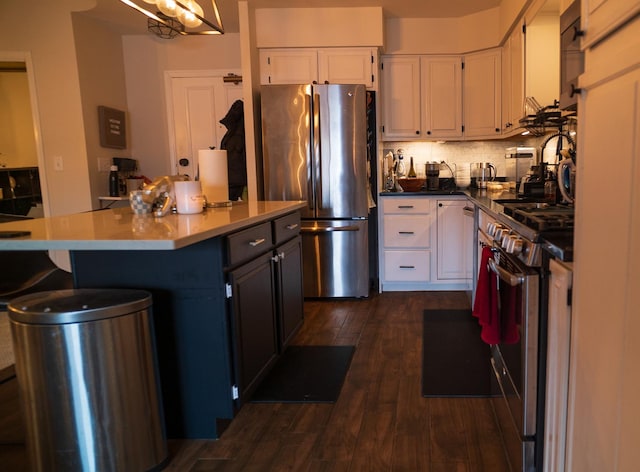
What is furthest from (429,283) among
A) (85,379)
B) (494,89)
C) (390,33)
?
(85,379)

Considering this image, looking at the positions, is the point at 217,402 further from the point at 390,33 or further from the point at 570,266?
the point at 390,33

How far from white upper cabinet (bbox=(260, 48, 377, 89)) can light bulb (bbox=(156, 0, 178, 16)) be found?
1.79 m

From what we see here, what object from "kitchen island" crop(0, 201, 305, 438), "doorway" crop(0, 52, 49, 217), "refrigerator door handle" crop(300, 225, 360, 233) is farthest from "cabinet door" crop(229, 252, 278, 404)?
"doorway" crop(0, 52, 49, 217)

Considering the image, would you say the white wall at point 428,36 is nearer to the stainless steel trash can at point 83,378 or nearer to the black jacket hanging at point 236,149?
the black jacket hanging at point 236,149

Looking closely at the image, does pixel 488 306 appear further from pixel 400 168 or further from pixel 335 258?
pixel 400 168

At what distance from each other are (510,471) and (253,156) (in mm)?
3168

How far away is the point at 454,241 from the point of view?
14.3 feet

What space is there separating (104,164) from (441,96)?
3207 millimetres

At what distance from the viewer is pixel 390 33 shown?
14.8ft

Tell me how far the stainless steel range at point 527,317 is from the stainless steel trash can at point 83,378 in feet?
4.15

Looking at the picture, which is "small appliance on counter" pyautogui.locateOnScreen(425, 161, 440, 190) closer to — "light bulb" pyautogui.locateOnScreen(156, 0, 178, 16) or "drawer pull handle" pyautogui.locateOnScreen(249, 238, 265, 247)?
"drawer pull handle" pyautogui.locateOnScreen(249, 238, 265, 247)

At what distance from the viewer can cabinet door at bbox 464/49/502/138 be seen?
4387mm

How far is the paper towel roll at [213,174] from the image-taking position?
2615 mm

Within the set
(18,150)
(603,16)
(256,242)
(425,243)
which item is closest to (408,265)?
(425,243)
